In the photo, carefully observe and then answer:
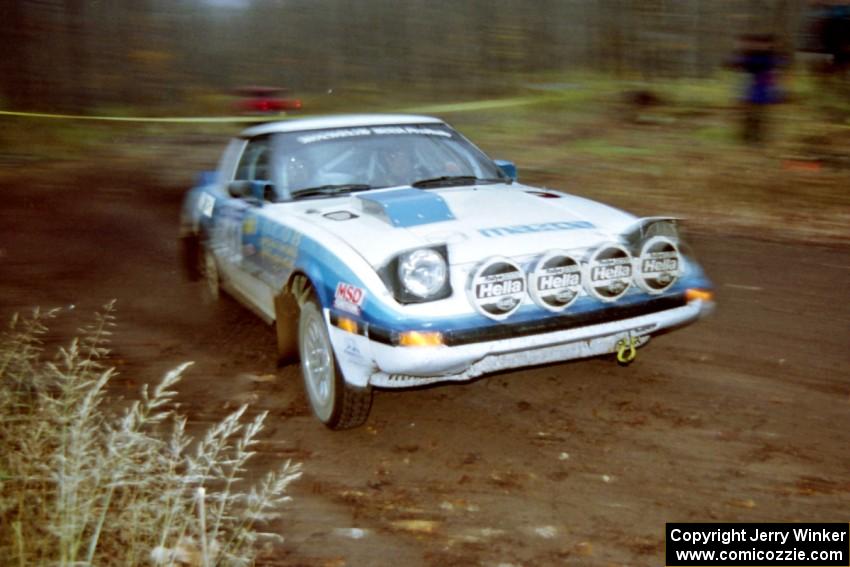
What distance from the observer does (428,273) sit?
13.4 ft

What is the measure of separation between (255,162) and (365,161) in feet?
3.19

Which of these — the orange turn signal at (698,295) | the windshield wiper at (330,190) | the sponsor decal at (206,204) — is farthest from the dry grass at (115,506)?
the sponsor decal at (206,204)

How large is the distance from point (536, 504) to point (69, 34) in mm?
17588

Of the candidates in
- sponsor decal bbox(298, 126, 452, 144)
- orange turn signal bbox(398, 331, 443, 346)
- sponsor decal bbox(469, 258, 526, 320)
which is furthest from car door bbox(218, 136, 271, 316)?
sponsor decal bbox(469, 258, 526, 320)

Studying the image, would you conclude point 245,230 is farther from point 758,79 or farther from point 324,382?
point 758,79

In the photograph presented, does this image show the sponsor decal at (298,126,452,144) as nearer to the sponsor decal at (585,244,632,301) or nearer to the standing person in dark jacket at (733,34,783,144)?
the sponsor decal at (585,244,632,301)

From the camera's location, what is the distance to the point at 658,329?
4516mm

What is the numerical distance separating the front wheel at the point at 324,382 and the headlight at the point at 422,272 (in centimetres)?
59

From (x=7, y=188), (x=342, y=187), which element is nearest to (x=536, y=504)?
(x=342, y=187)

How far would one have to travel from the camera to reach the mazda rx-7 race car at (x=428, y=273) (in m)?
4.04

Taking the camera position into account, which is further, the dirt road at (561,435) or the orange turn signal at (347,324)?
the orange turn signal at (347,324)

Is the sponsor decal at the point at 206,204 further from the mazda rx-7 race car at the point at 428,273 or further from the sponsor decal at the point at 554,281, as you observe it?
the sponsor decal at the point at 554,281

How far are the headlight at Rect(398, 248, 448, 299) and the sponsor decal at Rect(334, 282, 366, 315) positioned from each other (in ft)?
0.69

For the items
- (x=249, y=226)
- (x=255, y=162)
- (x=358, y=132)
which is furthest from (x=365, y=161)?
(x=255, y=162)
